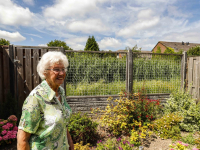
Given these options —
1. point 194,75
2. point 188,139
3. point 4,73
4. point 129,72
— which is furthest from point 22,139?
point 194,75

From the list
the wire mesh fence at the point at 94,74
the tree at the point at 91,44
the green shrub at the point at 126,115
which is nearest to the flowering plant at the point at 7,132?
the wire mesh fence at the point at 94,74

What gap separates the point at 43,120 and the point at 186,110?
12.9ft

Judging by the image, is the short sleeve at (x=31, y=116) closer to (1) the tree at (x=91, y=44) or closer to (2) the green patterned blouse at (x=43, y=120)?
(2) the green patterned blouse at (x=43, y=120)

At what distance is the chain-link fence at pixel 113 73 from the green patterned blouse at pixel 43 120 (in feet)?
9.37

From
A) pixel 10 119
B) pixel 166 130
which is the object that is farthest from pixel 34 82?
pixel 166 130

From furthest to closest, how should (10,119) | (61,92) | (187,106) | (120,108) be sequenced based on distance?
(187,106), (120,108), (10,119), (61,92)

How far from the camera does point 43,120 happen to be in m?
1.16

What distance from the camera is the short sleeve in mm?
1062

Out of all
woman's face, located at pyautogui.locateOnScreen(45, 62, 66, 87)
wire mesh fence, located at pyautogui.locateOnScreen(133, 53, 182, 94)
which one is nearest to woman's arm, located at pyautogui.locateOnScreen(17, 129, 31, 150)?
woman's face, located at pyautogui.locateOnScreen(45, 62, 66, 87)

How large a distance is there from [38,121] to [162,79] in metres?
4.55

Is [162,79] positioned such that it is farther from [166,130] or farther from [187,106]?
[166,130]

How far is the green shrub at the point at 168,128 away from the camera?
3229mm

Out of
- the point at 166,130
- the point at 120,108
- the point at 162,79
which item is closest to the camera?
the point at 166,130

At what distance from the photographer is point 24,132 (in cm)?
107
